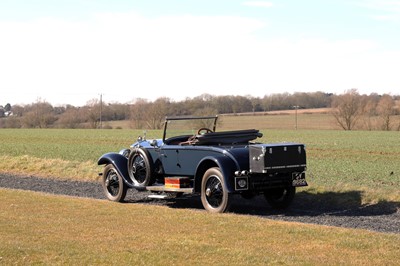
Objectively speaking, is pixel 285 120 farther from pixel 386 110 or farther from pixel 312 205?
pixel 312 205

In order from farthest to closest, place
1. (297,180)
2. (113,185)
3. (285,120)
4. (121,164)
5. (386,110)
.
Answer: (285,120) < (386,110) < (113,185) < (121,164) < (297,180)

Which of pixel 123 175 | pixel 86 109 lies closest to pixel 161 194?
pixel 123 175

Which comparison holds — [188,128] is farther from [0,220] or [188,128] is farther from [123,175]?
[0,220]

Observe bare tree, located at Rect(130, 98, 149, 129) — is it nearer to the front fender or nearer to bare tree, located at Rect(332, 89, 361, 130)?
bare tree, located at Rect(332, 89, 361, 130)

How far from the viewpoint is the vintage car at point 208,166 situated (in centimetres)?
1140

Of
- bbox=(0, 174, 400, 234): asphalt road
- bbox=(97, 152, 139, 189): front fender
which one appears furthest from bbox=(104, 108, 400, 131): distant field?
bbox=(97, 152, 139, 189): front fender

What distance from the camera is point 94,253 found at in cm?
765

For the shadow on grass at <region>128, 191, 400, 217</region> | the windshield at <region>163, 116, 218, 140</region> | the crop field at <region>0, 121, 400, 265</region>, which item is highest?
the windshield at <region>163, 116, 218, 140</region>

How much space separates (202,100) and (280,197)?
56.9 meters

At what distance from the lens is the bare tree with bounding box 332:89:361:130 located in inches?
3324

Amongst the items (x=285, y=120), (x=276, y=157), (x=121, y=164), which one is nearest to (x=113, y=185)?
(x=121, y=164)

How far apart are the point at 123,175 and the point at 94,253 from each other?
5.96m

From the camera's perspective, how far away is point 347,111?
8469cm

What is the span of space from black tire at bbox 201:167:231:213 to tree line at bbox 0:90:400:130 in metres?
57.9
